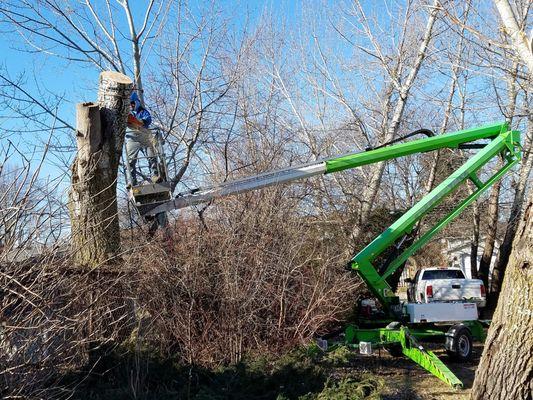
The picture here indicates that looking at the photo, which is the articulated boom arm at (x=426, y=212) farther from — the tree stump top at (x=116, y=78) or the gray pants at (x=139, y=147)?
the tree stump top at (x=116, y=78)

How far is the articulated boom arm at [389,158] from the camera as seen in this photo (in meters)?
9.21

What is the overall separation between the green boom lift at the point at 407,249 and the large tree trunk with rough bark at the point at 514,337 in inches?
178

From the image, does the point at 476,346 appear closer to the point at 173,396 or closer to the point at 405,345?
the point at 405,345

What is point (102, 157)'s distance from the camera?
7918mm

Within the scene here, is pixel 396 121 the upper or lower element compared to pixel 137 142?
upper

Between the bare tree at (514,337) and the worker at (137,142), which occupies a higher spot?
the worker at (137,142)

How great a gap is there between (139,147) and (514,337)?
6.05 m

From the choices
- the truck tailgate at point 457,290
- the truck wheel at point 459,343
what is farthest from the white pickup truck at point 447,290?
the truck wheel at point 459,343

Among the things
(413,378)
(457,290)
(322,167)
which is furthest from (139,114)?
(457,290)

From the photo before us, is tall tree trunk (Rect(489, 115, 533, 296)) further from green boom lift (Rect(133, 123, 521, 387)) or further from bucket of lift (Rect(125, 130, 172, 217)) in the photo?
bucket of lift (Rect(125, 130, 172, 217))

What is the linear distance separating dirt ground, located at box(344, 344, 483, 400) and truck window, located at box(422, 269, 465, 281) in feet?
21.8

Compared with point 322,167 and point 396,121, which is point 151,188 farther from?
point 396,121

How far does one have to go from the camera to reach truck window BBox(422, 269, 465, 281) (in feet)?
61.9

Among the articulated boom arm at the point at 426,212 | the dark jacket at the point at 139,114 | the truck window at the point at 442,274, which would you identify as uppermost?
the dark jacket at the point at 139,114
